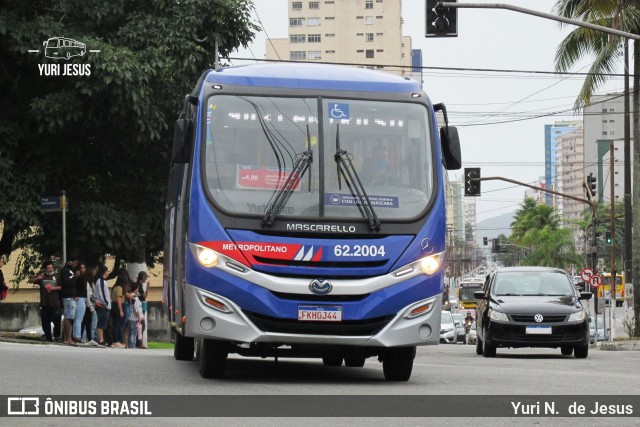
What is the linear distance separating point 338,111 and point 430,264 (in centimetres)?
186

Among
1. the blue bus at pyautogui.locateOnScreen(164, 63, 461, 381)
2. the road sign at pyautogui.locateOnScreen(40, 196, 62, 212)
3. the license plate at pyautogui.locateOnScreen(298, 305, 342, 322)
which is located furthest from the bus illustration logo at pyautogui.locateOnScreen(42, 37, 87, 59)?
the license plate at pyautogui.locateOnScreen(298, 305, 342, 322)

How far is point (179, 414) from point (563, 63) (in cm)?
2756

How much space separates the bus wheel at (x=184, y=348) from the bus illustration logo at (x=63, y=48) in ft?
37.2

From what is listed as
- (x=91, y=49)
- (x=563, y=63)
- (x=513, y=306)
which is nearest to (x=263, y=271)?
(x=513, y=306)

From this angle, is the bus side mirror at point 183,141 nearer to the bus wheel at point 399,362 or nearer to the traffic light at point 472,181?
the bus wheel at point 399,362

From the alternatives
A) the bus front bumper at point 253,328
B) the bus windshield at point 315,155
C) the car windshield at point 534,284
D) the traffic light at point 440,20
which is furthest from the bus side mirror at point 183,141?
the car windshield at point 534,284

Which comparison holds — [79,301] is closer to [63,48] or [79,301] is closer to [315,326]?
[63,48]

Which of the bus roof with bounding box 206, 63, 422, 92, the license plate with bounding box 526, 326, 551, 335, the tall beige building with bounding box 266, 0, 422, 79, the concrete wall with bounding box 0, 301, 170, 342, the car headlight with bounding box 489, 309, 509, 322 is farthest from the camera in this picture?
the tall beige building with bounding box 266, 0, 422, 79

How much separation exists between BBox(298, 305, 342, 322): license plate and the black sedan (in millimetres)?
10517

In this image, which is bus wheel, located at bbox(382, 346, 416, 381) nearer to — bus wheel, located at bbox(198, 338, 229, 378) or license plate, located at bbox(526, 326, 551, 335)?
bus wheel, located at bbox(198, 338, 229, 378)

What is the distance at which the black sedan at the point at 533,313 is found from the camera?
22.7m

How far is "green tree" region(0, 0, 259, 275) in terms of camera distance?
28422 millimetres

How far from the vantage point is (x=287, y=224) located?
1284cm

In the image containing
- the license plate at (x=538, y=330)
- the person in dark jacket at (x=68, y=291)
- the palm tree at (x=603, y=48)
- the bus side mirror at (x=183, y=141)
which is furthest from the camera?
the palm tree at (x=603, y=48)
